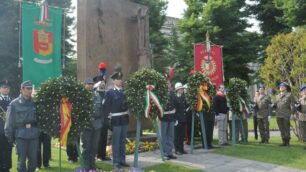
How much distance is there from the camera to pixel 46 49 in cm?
1262

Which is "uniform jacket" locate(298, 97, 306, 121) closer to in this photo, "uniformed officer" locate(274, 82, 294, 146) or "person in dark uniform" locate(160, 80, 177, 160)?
"uniformed officer" locate(274, 82, 294, 146)

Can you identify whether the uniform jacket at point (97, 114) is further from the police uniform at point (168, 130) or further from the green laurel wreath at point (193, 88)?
Result: the green laurel wreath at point (193, 88)

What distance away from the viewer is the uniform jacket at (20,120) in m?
7.64

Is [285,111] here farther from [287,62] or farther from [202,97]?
[202,97]

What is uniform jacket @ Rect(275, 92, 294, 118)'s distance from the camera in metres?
13.6

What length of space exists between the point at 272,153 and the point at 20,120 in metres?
7.44

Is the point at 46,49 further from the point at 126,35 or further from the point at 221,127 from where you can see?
the point at 221,127

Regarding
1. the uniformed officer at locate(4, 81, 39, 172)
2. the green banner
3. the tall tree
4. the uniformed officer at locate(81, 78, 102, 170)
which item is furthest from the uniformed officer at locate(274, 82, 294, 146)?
the tall tree

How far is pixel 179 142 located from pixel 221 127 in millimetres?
2283

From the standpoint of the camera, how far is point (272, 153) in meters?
11.9

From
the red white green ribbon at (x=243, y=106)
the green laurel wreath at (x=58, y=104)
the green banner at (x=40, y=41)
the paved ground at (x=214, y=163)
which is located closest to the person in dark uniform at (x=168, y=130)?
the paved ground at (x=214, y=163)

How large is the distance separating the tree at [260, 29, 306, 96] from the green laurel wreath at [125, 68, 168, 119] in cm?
738

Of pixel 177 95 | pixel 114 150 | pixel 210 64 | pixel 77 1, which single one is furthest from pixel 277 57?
pixel 114 150

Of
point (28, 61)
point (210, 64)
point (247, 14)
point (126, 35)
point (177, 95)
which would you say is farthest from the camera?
point (247, 14)
